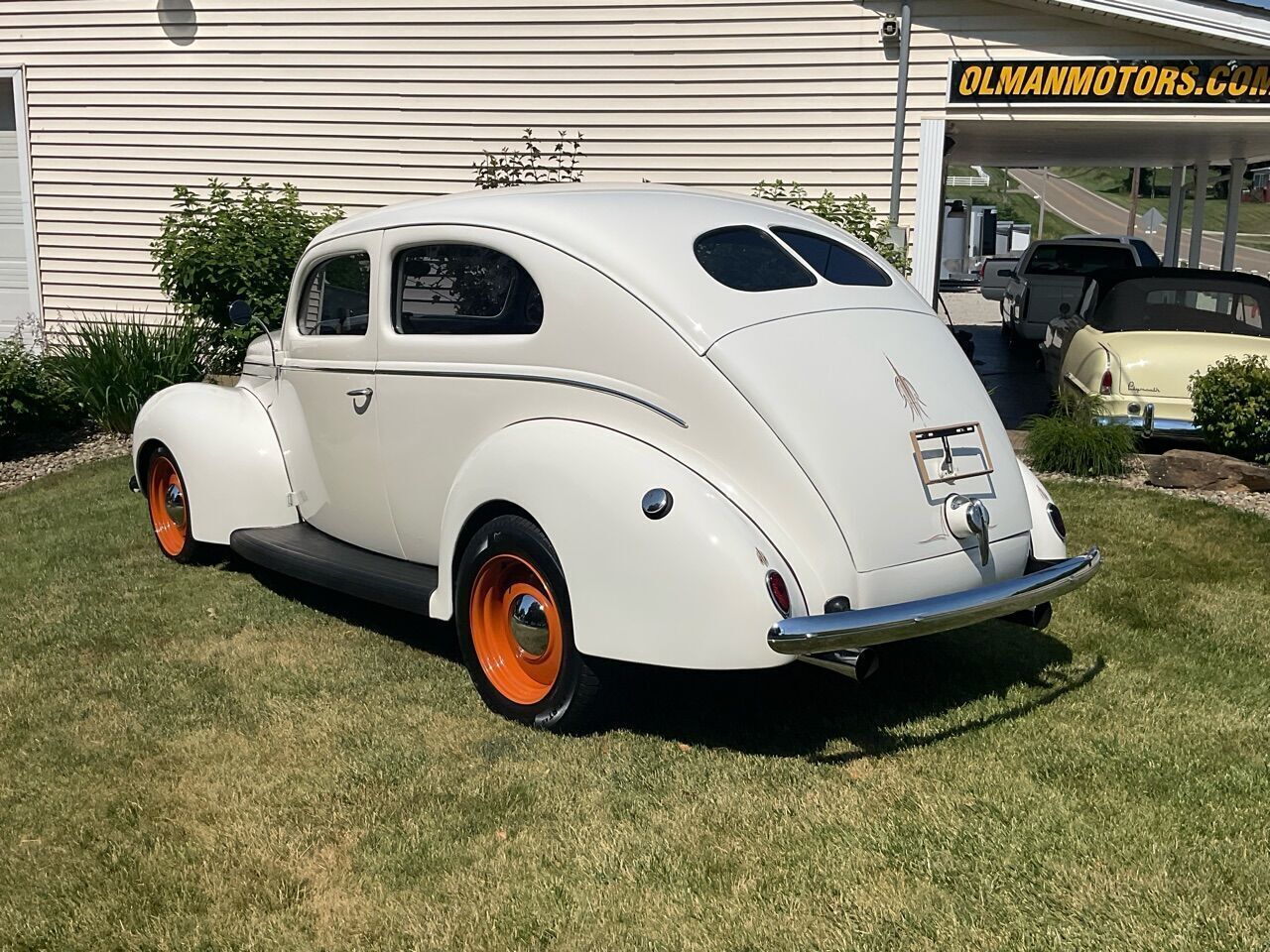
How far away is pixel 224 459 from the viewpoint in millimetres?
5926

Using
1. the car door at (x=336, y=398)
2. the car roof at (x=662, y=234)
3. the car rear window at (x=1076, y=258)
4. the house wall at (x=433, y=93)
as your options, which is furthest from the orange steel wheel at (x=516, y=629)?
the car rear window at (x=1076, y=258)

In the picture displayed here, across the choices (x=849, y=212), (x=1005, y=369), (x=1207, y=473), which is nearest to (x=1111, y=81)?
(x=849, y=212)

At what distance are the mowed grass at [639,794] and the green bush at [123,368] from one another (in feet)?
17.4

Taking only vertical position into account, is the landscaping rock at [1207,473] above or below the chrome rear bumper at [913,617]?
below

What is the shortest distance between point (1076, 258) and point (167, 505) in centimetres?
1545

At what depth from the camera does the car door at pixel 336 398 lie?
5148 mm

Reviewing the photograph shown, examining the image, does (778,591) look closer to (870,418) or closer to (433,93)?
(870,418)

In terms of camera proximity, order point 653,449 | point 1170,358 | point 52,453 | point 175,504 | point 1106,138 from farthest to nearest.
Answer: point 1106,138 < point 52,453 < point 1170,358 < point 175,504 < point 653,449

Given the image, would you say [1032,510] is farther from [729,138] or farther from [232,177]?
[232,177]

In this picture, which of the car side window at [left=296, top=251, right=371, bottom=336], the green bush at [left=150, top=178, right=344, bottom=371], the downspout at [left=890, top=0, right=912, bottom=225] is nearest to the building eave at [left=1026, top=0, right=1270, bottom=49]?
the downspout at [left=890, top=0, right=912, bottom=225]

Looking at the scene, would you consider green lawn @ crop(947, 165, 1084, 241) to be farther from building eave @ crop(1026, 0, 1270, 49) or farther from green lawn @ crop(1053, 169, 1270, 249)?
building eave @ crop(1026, 0, 1270, 49)

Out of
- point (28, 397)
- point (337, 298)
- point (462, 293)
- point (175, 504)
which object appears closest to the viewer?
point (462, 293)

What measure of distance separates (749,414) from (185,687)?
2.62 metres

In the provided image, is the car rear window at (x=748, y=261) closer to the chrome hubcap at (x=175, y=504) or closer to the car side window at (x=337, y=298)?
the car side window at (x=337, y=298)
